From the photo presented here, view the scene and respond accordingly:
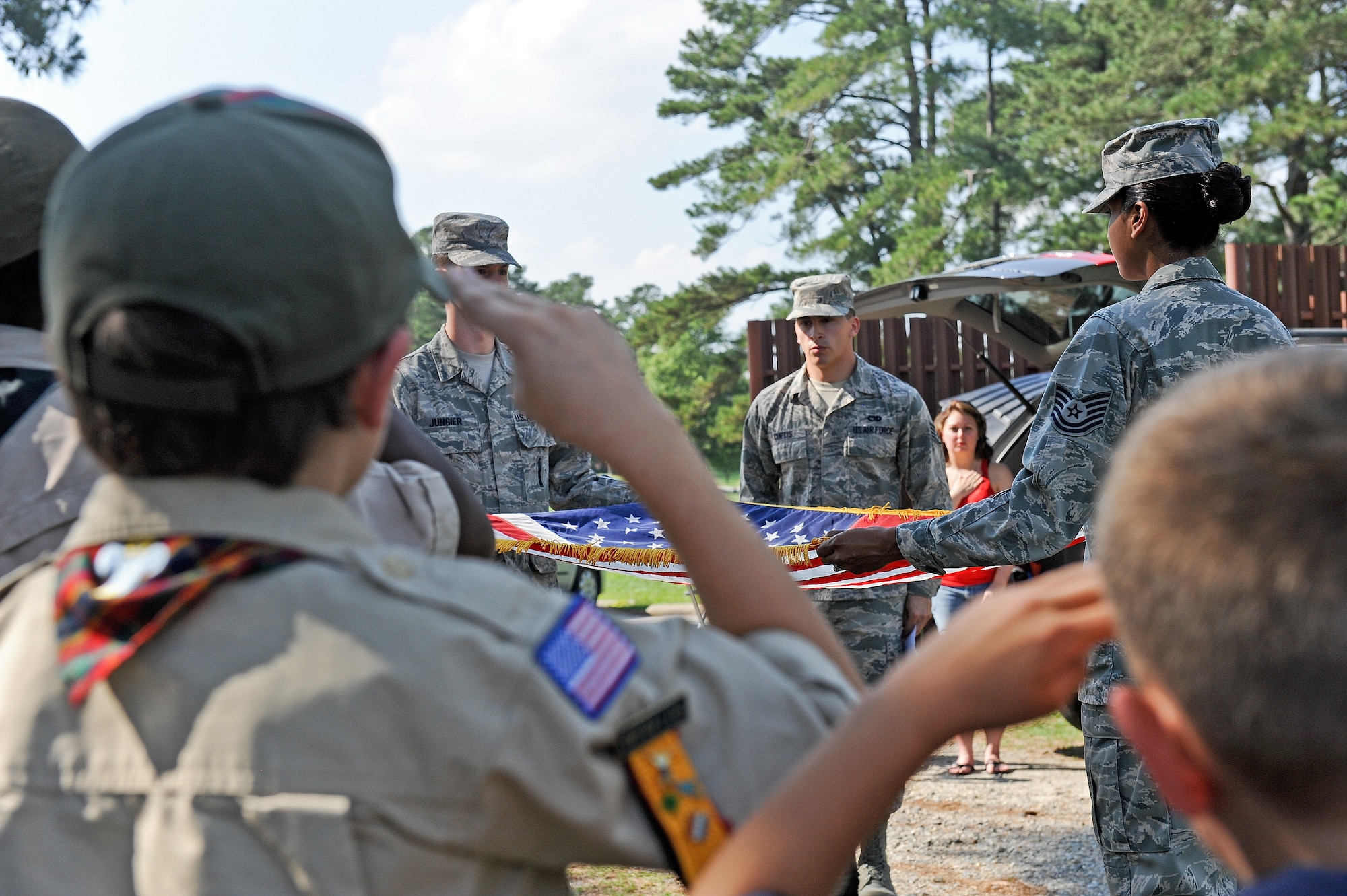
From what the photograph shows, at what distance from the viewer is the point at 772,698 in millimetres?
950

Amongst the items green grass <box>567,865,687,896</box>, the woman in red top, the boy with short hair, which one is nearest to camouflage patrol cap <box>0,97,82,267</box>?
the boy with short hair

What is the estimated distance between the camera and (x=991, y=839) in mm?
5051

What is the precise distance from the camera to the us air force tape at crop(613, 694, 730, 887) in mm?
897

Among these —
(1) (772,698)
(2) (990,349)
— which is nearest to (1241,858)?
(1) (772,698)

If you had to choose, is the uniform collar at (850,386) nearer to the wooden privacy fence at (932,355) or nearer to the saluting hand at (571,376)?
the saluting hand at (571,376)

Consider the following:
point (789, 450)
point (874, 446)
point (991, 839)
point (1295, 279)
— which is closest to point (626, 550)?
point (789, 450)

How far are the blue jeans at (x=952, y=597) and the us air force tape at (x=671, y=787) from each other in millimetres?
5764

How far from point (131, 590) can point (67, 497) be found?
1.47ft

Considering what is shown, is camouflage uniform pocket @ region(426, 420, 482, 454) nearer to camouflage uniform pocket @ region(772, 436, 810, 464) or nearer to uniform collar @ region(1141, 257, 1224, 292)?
camouflage uniform pocket @ region(772, 436, 810, 464)

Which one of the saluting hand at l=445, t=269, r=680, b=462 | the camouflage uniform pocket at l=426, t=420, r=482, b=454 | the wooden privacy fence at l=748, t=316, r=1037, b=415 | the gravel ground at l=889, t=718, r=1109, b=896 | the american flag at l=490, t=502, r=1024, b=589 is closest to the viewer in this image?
the saluting hand at l=445, t=269, r=680, b=462

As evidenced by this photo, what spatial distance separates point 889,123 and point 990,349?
15.7m

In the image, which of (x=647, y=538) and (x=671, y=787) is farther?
(x=647, y=538)

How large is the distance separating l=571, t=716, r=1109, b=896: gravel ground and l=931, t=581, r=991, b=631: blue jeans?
78 cm

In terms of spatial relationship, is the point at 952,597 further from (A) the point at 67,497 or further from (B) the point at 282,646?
(B) the point at 282,646
